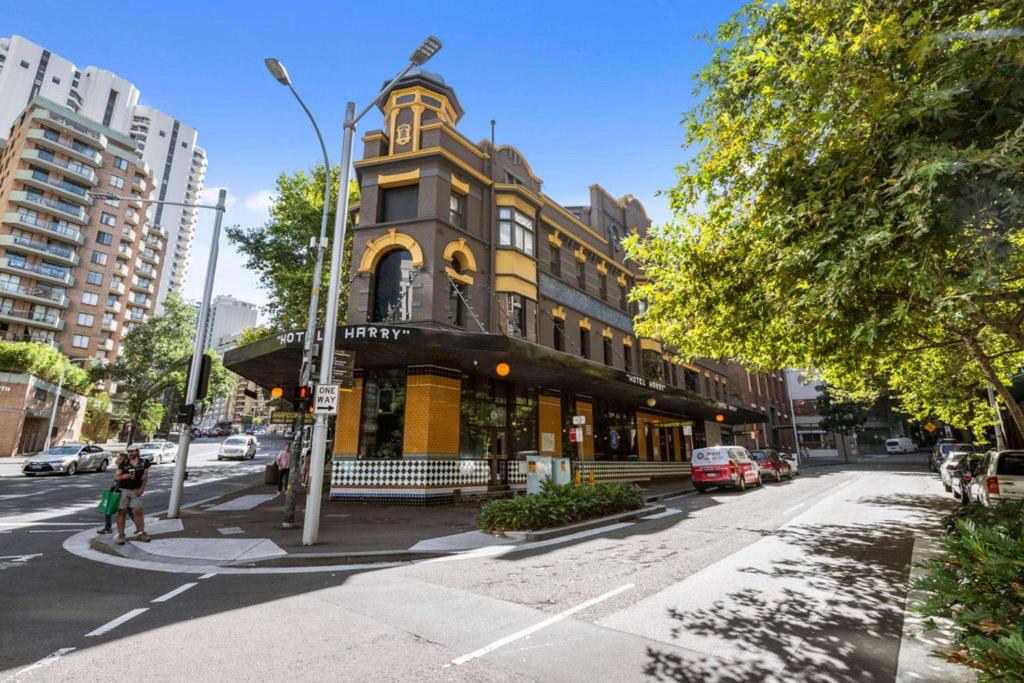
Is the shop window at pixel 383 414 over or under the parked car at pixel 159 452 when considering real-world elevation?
over

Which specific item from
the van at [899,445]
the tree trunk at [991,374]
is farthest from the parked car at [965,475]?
the van at [899,445]

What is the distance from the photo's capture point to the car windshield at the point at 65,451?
24922mm

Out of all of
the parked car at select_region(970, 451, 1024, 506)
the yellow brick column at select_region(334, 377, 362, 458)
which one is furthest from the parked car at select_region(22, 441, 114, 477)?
the parked car at select_region(970, 451, 1024, 506)

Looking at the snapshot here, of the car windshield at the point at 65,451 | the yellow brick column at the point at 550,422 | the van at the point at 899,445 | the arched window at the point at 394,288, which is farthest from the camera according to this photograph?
the van at the point at 899,445

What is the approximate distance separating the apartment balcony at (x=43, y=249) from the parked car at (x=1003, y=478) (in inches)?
3060

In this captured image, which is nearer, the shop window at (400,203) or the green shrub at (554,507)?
the green shrub at (554,507)

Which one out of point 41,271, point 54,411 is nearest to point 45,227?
point 41,271

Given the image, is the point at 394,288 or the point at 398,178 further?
the point at 398,178

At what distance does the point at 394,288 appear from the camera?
18.5 metres

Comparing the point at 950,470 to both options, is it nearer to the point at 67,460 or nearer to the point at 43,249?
the point at 67,460

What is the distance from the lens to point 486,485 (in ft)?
58.7

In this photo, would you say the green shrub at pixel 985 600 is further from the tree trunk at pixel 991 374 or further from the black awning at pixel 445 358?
the black awning at pixel 445 358

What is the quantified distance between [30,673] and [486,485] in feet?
47.2

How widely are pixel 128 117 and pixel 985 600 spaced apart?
144269mm
